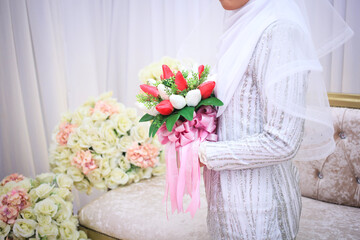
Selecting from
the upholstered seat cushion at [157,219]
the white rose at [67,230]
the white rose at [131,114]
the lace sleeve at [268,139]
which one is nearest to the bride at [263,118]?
the lace sleeve at [268,139]

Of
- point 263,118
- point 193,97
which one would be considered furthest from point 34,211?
point 263,118

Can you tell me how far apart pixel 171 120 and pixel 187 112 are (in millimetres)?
50

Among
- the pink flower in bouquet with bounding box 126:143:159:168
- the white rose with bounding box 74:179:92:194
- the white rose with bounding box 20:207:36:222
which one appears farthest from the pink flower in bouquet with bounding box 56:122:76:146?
the white rose with bounding box 20:207:36:222

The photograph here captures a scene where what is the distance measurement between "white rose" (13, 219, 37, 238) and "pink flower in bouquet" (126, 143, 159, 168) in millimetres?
577

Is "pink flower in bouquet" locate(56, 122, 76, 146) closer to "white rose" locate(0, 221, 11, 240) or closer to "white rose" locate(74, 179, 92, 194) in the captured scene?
"white rose" locate(74, 179, 92, 194)

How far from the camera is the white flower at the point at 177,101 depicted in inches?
37.4

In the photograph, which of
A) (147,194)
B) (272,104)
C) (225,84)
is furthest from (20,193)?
(272,104)

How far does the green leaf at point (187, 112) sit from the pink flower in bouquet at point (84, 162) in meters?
0.95

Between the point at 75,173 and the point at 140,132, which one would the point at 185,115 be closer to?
the point at 140,132

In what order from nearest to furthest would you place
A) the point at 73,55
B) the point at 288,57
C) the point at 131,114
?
the point at 288,57 → the point at 131,114 → the point at 73,55

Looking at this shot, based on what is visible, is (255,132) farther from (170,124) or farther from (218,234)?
(218,234)

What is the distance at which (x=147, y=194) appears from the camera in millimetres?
1869

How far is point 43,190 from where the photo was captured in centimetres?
157

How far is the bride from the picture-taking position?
850 millimetres
